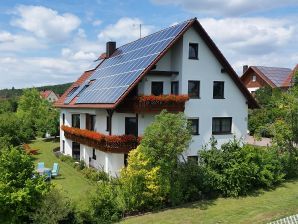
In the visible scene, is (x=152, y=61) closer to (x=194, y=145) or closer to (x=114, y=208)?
(x=194, y=145)

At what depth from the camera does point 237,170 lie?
2088cm

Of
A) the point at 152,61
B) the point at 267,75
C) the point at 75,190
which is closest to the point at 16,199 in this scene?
the point at 75,190

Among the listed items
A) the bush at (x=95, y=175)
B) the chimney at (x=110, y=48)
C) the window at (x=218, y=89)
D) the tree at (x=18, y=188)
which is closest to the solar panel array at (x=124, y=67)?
the chimney at (x=110, y=48)

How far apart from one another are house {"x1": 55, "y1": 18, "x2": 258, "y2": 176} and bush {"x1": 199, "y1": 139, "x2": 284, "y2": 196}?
3448 mm

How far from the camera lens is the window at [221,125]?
94.6ft

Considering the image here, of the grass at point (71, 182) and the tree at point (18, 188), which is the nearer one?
the tree at point (18, 188)

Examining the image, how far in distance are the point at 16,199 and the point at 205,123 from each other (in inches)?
635

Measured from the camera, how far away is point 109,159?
26438 mm

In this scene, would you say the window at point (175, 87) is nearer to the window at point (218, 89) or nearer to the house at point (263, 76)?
the window at point (218, 89)

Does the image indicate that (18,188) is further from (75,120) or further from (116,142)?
(75,120)

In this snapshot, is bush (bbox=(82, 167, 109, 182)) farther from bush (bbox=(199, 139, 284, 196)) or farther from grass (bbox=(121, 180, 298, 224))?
grass (bbox=(121, 180, 298, 224))

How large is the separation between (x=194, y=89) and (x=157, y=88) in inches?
107

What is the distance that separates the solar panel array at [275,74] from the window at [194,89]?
32.4 m

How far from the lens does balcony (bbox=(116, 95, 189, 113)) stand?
24.7 metres
